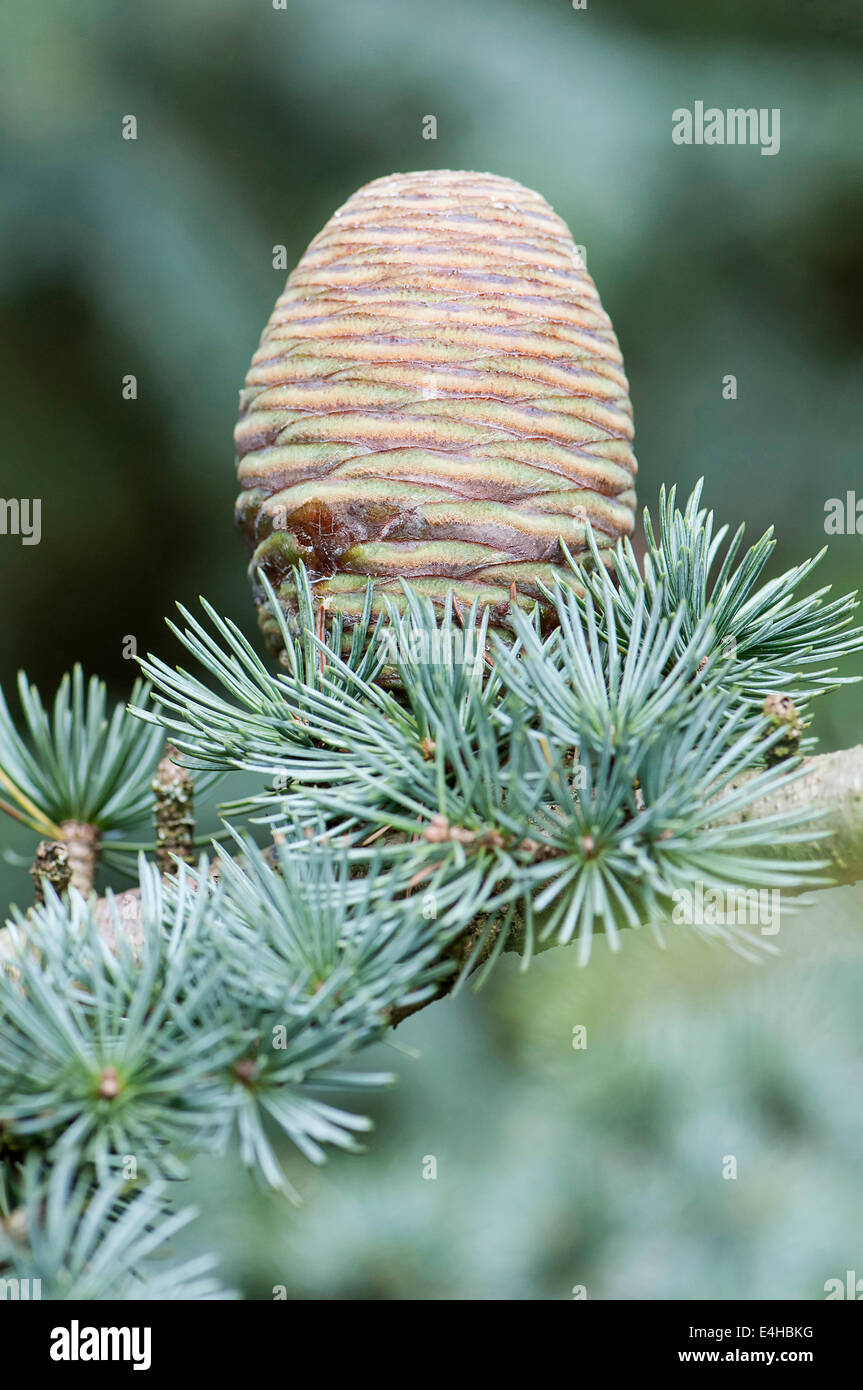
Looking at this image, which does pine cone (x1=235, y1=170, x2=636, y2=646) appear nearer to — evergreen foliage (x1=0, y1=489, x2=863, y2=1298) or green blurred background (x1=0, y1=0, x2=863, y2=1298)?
evergreen foliage (x1=0, y1=489, x2=863, y2=1298)

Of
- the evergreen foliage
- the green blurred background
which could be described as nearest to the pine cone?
the evergreen foliage

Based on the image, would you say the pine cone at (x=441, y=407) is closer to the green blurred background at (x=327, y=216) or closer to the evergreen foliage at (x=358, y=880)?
the evergreen foliage at (x=358, y=880)

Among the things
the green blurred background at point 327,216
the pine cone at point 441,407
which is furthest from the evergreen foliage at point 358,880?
the green blurred background at point 327,216

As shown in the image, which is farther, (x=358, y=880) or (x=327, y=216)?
(x=327, y=216)

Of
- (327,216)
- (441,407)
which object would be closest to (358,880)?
(441,407)

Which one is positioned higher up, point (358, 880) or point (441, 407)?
point (441, 407)

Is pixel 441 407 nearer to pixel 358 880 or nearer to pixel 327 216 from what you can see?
pixel 358 880
